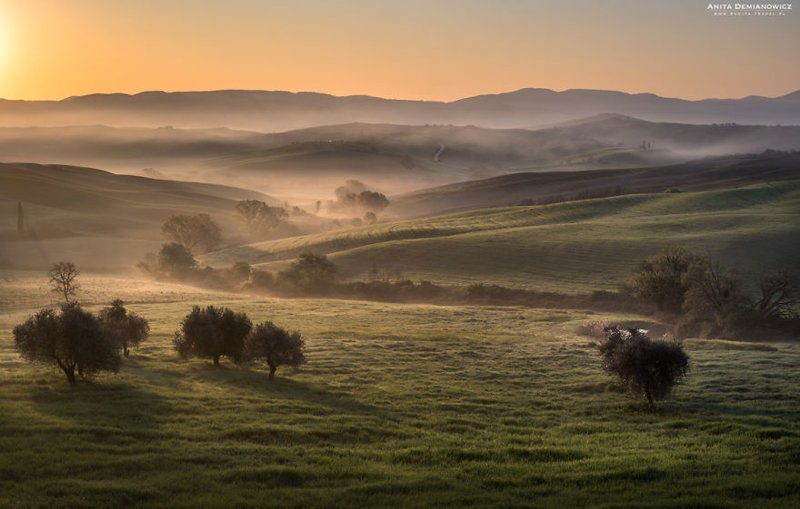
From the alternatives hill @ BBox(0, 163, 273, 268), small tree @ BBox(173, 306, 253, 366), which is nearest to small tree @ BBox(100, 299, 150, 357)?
small tree @ BBox(173, 306, 253, 366)

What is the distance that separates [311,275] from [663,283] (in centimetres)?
3857

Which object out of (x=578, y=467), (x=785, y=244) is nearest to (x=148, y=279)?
(x=785, y=244)

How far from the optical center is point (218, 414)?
28.5 meters

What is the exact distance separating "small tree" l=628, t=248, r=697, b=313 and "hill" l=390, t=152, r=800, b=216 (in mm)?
79015

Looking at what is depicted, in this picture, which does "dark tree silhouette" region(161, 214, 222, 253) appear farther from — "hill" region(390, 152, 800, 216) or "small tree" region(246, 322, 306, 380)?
"small tree" region(246, 322, 306, 380)

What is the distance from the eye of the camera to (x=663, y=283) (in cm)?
6675

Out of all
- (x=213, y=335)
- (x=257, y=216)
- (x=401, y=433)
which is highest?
(x=257, y=216)

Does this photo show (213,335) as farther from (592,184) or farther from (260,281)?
(592,184)

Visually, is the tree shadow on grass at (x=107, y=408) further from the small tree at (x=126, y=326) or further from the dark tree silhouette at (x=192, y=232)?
the dark tree silhouette at (x=192, y=232)

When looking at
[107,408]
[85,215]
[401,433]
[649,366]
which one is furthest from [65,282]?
[85,215]

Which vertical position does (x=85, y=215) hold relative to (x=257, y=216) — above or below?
above

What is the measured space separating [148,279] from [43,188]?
87.1m

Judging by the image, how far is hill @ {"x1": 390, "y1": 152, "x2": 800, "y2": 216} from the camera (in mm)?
153250

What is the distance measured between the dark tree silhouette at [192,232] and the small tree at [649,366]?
9977 centimetres
